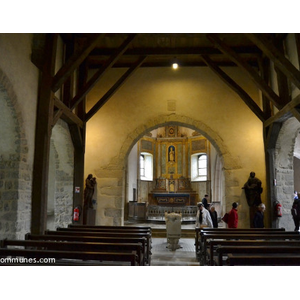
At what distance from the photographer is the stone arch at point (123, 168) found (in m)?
9.26

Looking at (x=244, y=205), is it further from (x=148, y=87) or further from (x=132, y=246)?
(x=132, y=246)

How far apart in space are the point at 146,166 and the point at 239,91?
29.9 ft

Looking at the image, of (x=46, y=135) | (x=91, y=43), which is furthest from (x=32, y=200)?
(x=91, y=43)

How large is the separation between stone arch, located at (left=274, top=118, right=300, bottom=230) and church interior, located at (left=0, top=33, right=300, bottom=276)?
0.09 feet

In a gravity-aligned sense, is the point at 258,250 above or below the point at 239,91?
below

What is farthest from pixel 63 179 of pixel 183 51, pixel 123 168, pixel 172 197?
pixel 172 197

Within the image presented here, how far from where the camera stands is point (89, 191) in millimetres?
8820

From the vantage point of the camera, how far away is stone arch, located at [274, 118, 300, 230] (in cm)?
831

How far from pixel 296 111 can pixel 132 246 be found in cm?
442

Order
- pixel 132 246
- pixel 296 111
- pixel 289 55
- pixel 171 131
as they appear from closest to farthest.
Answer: pixel 132 246 → pixel 296 111 → pixel 289 55 → pixel 171 131

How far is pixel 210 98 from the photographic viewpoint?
966 centimetres

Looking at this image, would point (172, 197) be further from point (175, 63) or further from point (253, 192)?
point (175, 63)

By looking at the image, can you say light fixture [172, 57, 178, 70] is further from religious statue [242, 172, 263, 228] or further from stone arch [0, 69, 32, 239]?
stone arch [0, 69, 32, 239]

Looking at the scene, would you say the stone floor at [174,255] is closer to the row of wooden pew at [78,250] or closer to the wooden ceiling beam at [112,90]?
the row of wooden pew at [78,250]
